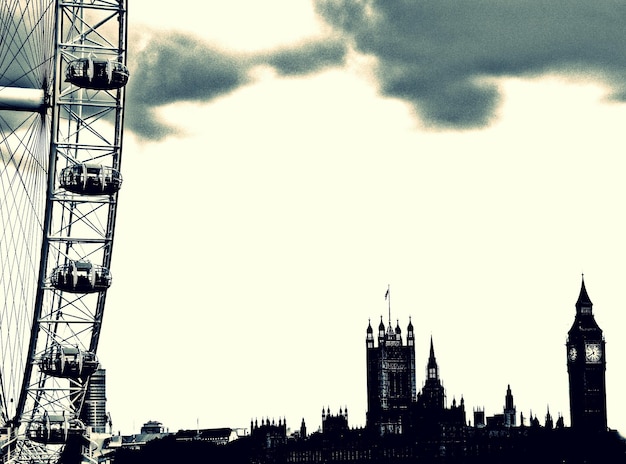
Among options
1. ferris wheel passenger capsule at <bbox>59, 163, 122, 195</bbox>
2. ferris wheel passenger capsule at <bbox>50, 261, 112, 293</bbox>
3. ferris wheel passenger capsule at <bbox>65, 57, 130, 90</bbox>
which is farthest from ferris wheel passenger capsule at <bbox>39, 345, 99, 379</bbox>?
ferris wheel passenger capsule at <bbox>65, 57, 130, 90</bbox>

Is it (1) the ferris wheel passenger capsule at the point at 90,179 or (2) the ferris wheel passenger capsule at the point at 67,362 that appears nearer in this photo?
(1) the ferris wheel passenger capsule at the point at 90,179

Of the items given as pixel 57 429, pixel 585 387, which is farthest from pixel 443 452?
pixel 57 429

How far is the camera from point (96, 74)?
157 ft

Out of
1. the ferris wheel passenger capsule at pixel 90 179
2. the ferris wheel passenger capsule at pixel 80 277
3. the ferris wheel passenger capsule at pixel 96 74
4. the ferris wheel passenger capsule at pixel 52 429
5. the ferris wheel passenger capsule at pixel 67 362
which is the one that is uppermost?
the ferris wheel passenger capsule at pixel 96 74

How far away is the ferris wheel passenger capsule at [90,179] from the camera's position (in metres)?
48.2

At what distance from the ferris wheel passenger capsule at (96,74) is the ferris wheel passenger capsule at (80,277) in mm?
5957

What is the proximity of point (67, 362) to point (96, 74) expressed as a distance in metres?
10.0

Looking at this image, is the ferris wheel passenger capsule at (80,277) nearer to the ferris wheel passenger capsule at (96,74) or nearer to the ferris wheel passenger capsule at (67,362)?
the ferris wheel passenger capsule at (67,362)

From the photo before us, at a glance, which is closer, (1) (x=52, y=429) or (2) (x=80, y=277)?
(2) (x=80, y=277)

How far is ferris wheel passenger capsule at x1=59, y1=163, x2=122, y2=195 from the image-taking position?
158ft

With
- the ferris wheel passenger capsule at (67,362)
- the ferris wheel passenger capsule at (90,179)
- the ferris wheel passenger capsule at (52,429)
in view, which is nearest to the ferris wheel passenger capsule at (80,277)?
the ferris wheel passenger capsule at (67,362)

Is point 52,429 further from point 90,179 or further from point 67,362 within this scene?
point 90,179

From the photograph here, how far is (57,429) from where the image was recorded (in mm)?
53750

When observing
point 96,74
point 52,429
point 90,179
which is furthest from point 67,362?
point 96,74
